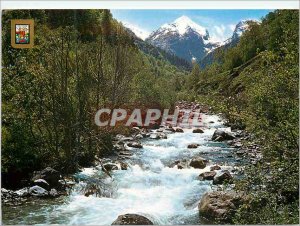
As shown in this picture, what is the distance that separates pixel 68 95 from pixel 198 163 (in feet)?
10.6

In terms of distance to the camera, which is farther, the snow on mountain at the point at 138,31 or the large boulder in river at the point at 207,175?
the large boulder in river at the point at 207,175

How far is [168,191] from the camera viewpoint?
25.0 ft

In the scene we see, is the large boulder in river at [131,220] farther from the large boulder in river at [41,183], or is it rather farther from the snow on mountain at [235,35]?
the snow on mountain at [235,35]

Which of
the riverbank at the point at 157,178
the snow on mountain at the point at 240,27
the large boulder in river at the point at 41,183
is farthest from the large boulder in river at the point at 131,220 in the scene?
the snow on mountain at the point at 240,27

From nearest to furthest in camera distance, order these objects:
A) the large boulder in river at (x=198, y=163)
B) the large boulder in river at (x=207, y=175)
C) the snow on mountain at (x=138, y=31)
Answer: the snow on mountain at (x=138, y=31), the large boulder in river at (x=207, y=175), the large boulder in river at (x=198, y=163)

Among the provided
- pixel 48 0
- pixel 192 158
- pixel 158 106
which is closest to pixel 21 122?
pixel 158 106

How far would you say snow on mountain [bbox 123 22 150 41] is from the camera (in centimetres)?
578

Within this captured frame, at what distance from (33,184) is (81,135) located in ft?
3.94

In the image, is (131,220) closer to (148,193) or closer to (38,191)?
(148,193)

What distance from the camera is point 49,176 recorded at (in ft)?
26.4

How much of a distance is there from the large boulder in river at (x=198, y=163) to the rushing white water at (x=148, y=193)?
0.47ft

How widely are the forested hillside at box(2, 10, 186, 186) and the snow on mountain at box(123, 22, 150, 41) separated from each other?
345 mm

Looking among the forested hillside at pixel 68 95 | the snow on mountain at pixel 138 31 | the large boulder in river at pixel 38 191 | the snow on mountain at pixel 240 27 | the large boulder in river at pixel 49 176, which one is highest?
the snow on mountain at pixel 240 27

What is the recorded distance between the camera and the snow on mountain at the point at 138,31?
5.78m
